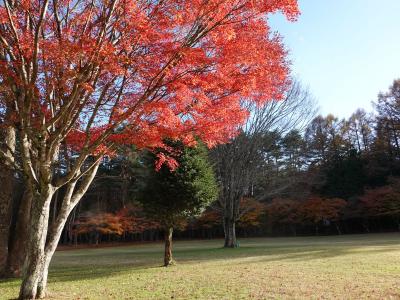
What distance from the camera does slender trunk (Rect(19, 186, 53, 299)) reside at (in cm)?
675

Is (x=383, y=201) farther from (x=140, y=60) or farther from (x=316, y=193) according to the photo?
(x=140, y=60)

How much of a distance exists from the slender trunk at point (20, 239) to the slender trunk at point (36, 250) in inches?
182

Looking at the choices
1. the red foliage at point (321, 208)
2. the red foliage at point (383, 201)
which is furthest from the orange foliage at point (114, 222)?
the red foliage at point (383, 201)

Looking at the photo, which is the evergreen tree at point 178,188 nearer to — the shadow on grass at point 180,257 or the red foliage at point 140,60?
the shadow on grass at point 180,257

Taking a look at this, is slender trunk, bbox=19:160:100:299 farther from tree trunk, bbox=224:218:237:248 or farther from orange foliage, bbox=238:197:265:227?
orange foliage, bbox=238:197:265:227

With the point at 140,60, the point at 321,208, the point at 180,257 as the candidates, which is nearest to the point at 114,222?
the point at 321,208

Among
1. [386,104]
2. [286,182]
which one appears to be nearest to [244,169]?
[286,182]

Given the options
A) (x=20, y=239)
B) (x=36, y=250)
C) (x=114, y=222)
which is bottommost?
(x=36, y=250)

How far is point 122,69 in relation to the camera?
6.32 metres

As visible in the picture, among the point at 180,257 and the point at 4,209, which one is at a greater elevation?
the point at 4,209

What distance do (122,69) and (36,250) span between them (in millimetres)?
3680

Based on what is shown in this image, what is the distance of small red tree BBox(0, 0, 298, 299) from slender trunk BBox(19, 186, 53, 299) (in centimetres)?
2

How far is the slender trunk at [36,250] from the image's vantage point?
6.75 metres

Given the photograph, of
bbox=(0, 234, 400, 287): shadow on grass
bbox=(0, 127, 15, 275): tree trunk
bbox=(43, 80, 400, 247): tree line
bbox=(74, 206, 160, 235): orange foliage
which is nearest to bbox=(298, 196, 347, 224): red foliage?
bbox=(43, 80, 400, 247): tree line
